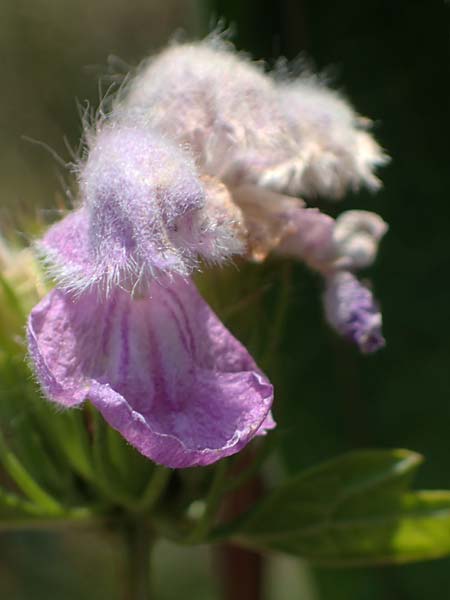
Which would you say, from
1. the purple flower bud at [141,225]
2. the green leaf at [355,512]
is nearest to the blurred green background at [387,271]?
the green leaf at [355,512]

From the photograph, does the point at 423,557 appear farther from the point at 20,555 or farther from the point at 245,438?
the point at 20,555

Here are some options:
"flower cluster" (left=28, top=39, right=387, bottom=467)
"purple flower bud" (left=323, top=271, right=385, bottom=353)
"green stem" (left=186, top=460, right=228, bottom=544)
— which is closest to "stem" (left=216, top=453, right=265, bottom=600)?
"green stem" (left=186, top=460, right=228, bottom=544)

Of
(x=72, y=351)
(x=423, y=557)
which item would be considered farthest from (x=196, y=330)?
(x=423, y=557)

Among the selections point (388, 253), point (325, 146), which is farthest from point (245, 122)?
point (388, 253)

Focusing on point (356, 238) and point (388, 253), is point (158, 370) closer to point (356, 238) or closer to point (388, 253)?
point (356, 238)

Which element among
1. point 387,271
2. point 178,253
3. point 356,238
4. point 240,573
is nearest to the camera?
point 178,253

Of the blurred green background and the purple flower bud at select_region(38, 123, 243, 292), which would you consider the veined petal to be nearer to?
the purple flower bud at select_region(38, 123, 243, 292)

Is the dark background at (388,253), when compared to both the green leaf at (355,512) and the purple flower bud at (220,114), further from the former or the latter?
the purple flower bud at (220,114)
